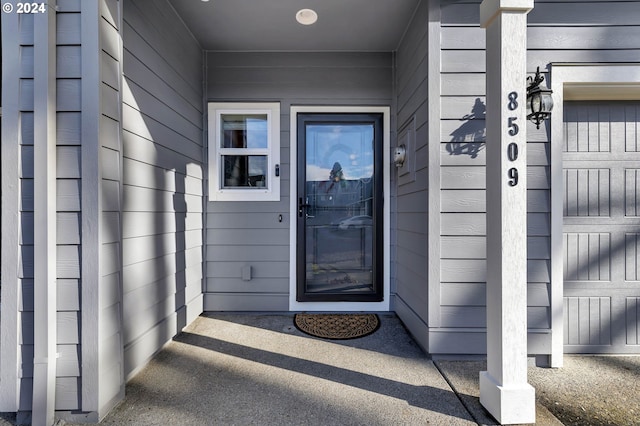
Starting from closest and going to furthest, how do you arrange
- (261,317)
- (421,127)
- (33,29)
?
(33,29) → (421,127) → (261,317)

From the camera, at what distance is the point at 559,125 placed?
2121mm

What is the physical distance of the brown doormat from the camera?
2564mm

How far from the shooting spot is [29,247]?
155 centimetres

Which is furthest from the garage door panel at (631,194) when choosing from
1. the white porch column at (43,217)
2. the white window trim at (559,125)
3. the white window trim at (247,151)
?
the white porch column at (43,217)

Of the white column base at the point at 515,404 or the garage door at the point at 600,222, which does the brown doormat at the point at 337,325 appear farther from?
the garage door at the point at 600,222

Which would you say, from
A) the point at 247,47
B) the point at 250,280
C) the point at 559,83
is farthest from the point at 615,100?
the point at 250,280

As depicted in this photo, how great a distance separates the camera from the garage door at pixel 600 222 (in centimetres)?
221

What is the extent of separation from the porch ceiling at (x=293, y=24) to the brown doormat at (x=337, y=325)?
2515mm

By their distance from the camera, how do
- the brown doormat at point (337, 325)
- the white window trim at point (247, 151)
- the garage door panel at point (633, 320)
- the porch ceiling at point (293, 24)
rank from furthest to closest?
the white window trim at point (247, 151), the brown doormat at point (337, 325), the porch ceiling at point (293, 24), the garage door panel at point (633, 320)

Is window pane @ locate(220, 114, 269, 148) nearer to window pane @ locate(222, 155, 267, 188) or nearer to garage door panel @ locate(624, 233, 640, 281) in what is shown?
window pane @ locate(222, 155, 267, 188)

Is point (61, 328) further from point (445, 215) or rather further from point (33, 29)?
point (445, 215)

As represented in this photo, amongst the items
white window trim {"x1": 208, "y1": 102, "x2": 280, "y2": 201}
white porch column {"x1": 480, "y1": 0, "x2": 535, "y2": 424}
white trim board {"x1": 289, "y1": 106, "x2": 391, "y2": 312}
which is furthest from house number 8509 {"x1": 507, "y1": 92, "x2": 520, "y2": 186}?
white window trim {"x1": 208, "y1": 102, "x2": 280, "y2": 201}

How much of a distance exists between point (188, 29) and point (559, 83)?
286cm

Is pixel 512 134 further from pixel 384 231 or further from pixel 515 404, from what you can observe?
pixel 384 231
